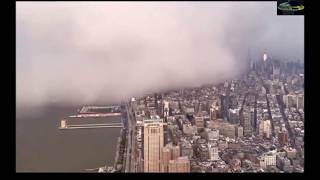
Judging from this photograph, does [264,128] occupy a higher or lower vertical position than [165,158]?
higher

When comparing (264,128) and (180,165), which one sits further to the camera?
(264,128)

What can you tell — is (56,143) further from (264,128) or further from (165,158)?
(264,128)

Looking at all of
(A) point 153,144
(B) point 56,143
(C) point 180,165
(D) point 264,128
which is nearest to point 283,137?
(D) point 264,128

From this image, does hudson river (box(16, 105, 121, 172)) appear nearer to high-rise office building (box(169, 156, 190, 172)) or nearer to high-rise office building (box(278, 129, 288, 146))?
high-rise office building (box(169, 156, 190, 172))

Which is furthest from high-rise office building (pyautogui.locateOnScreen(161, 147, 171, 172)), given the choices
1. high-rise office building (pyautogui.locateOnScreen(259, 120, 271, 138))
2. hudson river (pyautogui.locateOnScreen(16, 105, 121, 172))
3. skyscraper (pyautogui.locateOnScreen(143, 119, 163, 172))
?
high-rise office building (pyautogui.locateOnScreen(259, 120, 271, 138))

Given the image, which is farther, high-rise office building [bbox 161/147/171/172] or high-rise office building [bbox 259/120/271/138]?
high-rise office building [bbox 259/120/271/138]

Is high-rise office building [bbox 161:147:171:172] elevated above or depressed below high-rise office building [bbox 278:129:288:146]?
below

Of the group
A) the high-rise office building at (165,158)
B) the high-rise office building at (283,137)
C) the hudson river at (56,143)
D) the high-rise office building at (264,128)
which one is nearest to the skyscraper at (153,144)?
the high-rise office building at (165,158)
